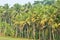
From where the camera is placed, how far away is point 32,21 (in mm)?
51000

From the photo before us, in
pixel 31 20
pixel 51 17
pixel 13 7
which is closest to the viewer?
pixel 51 17

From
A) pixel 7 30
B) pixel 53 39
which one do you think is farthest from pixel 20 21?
pixel 53 39

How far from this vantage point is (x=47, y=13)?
44.4 meters

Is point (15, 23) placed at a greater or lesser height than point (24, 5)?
lesser

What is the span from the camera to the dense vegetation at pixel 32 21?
1758 inches

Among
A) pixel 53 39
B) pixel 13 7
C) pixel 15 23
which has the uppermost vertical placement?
pixel 13 7

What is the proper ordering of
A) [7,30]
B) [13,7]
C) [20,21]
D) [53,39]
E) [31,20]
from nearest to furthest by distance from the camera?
[53,39], [31,20], [20,21], [7,30], [13,7]

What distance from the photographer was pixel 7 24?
61.8 meters

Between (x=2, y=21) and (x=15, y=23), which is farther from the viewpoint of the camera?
(x=2, y=21)

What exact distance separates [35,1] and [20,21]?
1154 cm

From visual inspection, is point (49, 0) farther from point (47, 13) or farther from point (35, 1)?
point (47, 13)

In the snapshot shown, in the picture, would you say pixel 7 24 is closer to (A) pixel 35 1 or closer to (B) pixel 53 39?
(A) pixel 35 1

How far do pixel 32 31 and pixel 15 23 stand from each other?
5503 mm

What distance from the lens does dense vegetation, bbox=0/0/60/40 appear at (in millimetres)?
44656
